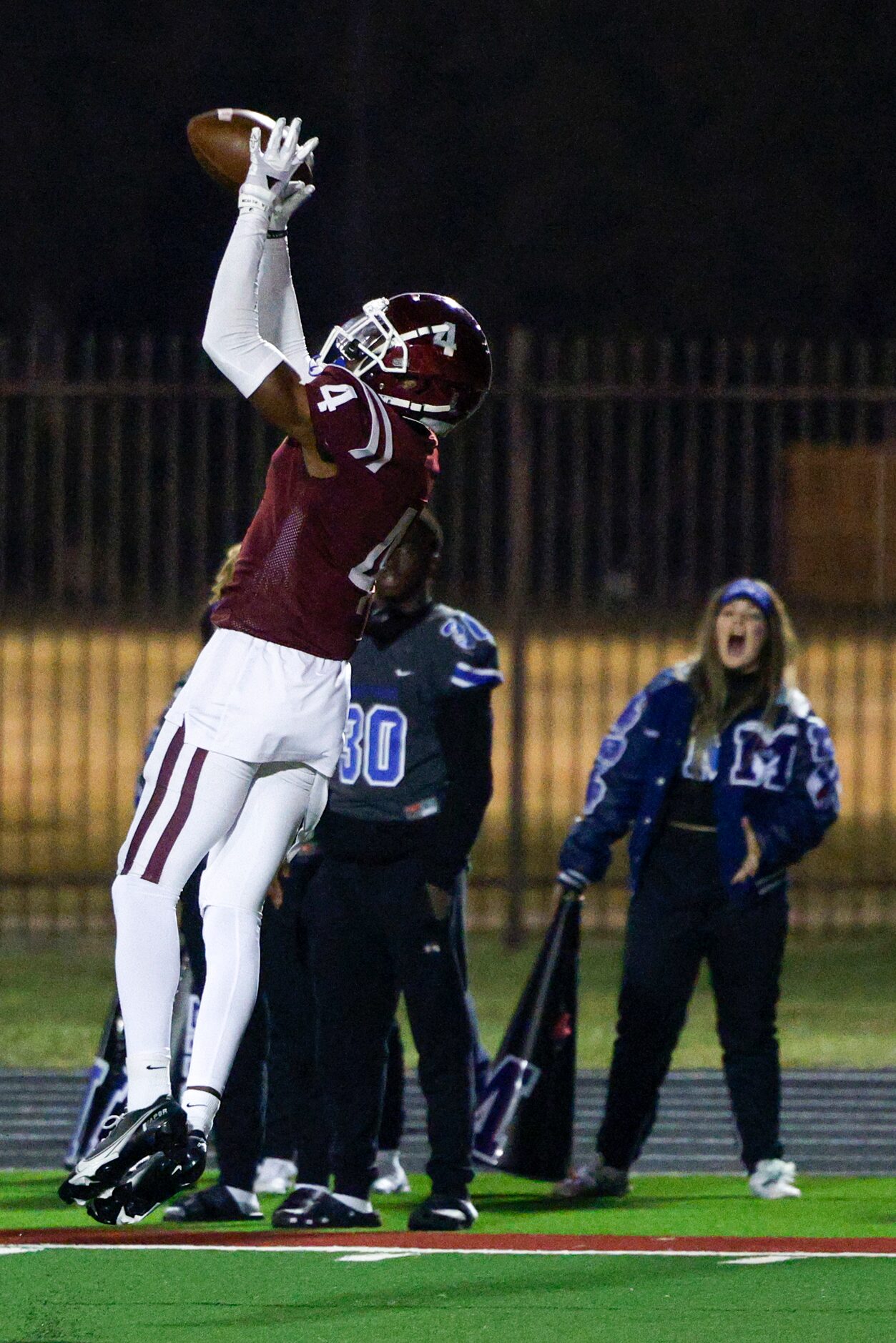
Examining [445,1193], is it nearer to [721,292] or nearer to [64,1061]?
[64,1061]

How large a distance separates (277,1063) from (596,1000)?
389 cm

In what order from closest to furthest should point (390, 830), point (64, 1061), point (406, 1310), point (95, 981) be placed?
point (406, 1310) → point (390, 830) → point (64, 1061) → point (95, 981)

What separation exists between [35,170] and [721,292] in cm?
1101

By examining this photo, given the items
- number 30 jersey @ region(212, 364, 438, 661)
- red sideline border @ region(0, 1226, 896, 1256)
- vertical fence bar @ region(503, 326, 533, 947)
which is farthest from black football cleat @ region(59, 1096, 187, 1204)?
vertical fence bar @ region(503, 326, 533, 947)

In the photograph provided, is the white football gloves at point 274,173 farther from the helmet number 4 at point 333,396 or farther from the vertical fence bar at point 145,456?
the vertical fence bar at point 145,456

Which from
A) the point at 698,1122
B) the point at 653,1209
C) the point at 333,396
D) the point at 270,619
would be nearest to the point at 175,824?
the point at 270,619

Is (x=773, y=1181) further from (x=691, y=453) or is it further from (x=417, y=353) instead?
(x=691, y=453)

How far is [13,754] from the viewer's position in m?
24.1

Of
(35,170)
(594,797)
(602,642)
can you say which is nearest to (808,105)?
(35,170)

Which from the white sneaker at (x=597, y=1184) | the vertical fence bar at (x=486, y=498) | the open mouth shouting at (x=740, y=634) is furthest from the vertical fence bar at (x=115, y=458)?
the white sneaker at (x=597, y=1184)

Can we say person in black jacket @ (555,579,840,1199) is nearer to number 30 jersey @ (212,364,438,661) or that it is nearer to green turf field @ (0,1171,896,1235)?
green turf field @ (0,1171,896,1235)

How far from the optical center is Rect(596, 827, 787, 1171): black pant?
7.02 m

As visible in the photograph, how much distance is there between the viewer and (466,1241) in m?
6.38

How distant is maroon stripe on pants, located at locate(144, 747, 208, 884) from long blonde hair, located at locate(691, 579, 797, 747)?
254cm
